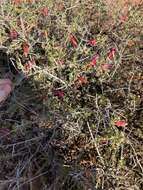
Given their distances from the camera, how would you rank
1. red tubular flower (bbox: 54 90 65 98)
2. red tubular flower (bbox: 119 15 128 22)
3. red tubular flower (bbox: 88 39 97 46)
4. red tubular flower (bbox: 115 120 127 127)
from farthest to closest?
red tubular flower (bbox: 119 15 128 22)
red tubular flower (bbox: 88 39 97 46)
red tubular flower (bbox: 54 90 65 98)
red tubular flower (bbox: 115 120 127 127)

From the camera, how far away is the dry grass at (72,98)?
6.50 ft

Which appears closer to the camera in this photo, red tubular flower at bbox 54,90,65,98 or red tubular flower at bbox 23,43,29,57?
red tubular flower at bbox 54,90,65,98

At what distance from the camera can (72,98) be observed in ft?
7.16

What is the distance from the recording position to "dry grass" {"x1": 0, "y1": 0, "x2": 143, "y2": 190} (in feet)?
6.50

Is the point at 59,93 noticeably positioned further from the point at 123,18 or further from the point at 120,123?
the point at 123,18

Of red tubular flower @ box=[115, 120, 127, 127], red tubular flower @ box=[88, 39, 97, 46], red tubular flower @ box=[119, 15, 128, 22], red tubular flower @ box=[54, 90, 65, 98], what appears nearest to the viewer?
red tubular flower @ box=[115, 120, 127, 127]

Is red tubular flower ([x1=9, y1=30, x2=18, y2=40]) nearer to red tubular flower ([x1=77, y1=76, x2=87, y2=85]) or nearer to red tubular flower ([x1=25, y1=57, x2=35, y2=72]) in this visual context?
red tubular flower ([x1=25, y1=57, x2=35, y2=72])

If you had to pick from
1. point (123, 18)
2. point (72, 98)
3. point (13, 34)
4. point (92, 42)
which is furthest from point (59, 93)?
point (123, 18)

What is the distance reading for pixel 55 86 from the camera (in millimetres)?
2266

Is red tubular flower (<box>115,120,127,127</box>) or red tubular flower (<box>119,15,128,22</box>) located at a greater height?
red tubular flower (<box>119,15,128,22</box>)

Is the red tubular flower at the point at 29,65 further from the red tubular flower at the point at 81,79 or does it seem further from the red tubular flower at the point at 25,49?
the red tubular flower at the point at 81,79

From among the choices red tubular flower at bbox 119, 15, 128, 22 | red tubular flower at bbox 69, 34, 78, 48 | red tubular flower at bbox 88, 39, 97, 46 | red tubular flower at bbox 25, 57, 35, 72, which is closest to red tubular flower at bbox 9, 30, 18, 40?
red tubular flower at bbox 25, 57, 35, 72

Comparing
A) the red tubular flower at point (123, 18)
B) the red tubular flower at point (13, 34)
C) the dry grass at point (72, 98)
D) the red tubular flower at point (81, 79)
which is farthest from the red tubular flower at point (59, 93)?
the red tubular flower at point (123, 18)

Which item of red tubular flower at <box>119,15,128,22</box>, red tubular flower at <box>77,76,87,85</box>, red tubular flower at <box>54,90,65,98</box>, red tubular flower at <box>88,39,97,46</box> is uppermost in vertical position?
red tubular flower at <box>119,15,128,22</box>
